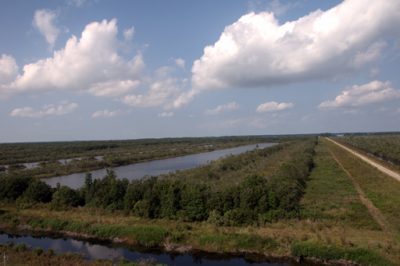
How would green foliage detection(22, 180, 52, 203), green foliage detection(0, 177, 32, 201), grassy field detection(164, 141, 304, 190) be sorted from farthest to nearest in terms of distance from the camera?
grassy field detection(164, 141, 304, 190)
green foliage detection(0, 177, 32, 201)
green foliage detection(22, 180, 52, 203)

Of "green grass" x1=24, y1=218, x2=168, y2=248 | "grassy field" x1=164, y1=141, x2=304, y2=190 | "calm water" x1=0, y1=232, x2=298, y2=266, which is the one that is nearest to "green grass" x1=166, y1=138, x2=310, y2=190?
"grassy field" x1=164, y1=141, x2=304, y2=190

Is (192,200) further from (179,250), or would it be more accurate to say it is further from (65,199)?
(65,199)

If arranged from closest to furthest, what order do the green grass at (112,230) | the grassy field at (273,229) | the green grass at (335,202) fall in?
the grassy field at (273,229)
the green grass at (112,230)
the green grass at (335,202)

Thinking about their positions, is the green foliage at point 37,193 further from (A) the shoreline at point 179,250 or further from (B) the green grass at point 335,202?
(B) the green grass at point 335,202

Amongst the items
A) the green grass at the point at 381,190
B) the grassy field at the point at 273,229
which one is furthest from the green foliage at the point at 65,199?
the green grass at the point at 381,190

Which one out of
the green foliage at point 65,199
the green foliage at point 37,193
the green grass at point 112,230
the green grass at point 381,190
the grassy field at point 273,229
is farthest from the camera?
the green foliage at point 37,193

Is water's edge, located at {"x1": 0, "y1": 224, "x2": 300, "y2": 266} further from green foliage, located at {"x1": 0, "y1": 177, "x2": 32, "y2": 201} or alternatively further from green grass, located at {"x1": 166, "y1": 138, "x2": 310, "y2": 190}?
green grass, located at {"x1": 166, "y1": 138, "x2": 310, "y2": 190}
